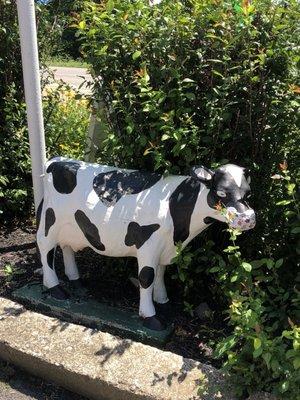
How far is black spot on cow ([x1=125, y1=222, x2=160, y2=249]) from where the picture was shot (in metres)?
2.72

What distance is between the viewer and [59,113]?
4750 mm

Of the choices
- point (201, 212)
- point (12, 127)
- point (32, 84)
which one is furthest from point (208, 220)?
point (12, 127)

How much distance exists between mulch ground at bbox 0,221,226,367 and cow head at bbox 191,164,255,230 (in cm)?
73

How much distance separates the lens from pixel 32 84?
323 cm

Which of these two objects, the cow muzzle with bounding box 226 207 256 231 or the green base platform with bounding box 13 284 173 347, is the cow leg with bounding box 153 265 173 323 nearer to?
the green base platform with bounding box 13 284 173 347

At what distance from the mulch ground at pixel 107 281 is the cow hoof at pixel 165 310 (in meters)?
0.04

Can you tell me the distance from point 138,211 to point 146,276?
0.36 metres

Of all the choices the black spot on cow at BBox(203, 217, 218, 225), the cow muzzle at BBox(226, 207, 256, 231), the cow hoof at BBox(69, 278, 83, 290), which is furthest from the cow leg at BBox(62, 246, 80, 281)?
the cow muzzle at BBox(226, 207, 256, 231)

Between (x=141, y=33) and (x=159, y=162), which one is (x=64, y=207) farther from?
(x=141, y=33)

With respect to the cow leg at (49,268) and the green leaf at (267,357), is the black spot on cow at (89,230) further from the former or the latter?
the green leaf at (267,357)

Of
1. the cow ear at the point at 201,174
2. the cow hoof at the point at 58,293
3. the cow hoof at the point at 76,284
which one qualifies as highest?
the cow ear at the point at 201,174

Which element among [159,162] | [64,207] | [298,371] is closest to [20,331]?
[64,207]

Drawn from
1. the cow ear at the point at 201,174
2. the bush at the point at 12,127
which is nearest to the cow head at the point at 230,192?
the cow ear at the point at 201,174

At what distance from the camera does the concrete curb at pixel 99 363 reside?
2326 mm
